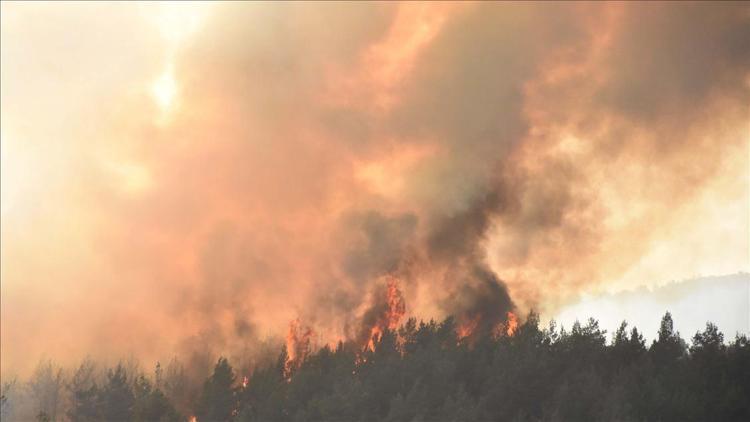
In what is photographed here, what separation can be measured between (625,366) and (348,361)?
3594 cm

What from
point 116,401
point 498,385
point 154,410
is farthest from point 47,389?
point 498,385

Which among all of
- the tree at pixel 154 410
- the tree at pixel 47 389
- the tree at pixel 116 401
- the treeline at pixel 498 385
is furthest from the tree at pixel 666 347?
the tree at pixel 47 389

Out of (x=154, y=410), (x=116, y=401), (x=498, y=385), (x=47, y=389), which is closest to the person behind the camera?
(x=498, y=385)

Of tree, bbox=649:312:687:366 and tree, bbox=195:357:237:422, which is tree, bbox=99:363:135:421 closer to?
tree, bbox=195:357:237:422

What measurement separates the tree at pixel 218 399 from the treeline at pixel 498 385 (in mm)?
125

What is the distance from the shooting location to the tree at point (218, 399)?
86537 millimetres

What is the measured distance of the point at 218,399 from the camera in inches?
3440

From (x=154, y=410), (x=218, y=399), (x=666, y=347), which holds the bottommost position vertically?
(x=154, y=410)

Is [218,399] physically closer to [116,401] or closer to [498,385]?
[116,401]

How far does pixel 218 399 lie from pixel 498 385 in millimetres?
35380

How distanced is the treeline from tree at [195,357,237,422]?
0.13 meters

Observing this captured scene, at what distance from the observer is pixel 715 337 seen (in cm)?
7512

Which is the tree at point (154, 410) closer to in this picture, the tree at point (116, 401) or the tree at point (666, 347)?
the tree at point (116, 401)

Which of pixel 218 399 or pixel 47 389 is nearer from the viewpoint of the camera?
pixel 218 399
